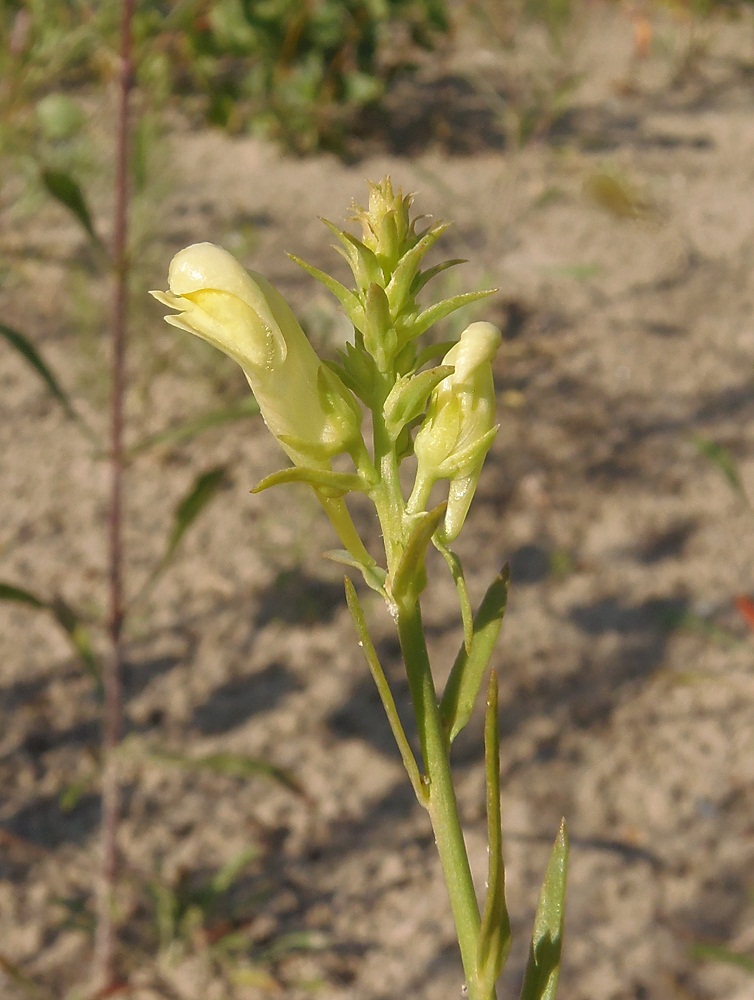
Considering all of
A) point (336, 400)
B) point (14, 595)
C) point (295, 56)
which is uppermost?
point (295, 56)

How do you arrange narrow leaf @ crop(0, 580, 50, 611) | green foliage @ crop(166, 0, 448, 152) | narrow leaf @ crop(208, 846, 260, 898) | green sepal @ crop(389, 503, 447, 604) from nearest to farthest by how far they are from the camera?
green sepal @ crop(389, 503, 447, 604)
narrow leaf @ crop(0, 580, 50, 611)
narrow leaf @ crop(208, 846, 260, 898)
green foliage @ crop(166, 0, 448, 152)

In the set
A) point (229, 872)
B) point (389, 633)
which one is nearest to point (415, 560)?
point (229, 872)

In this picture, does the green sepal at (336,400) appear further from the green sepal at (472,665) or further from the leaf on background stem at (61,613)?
the leaf on background stem at (61,613)

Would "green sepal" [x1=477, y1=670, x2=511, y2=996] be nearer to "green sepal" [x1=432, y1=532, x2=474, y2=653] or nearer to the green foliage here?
"green sepal" [x1=432, y1=532, x2=474, y2=653]

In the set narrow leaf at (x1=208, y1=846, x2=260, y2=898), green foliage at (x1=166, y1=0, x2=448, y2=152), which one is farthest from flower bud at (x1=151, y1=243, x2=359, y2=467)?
green foliage at (x1=166, y1=0, x2=448, y2=152)

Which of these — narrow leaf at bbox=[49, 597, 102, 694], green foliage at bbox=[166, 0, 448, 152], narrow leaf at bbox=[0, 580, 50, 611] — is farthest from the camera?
green foliage at bbox=[166, 0, 448, 152]

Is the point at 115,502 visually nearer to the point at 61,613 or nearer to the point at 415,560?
the point at 61,613

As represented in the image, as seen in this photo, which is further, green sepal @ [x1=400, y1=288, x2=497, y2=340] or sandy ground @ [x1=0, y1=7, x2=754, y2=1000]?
sandy ground @ [x1=0, y1=7, x2=754, y2=1000]
